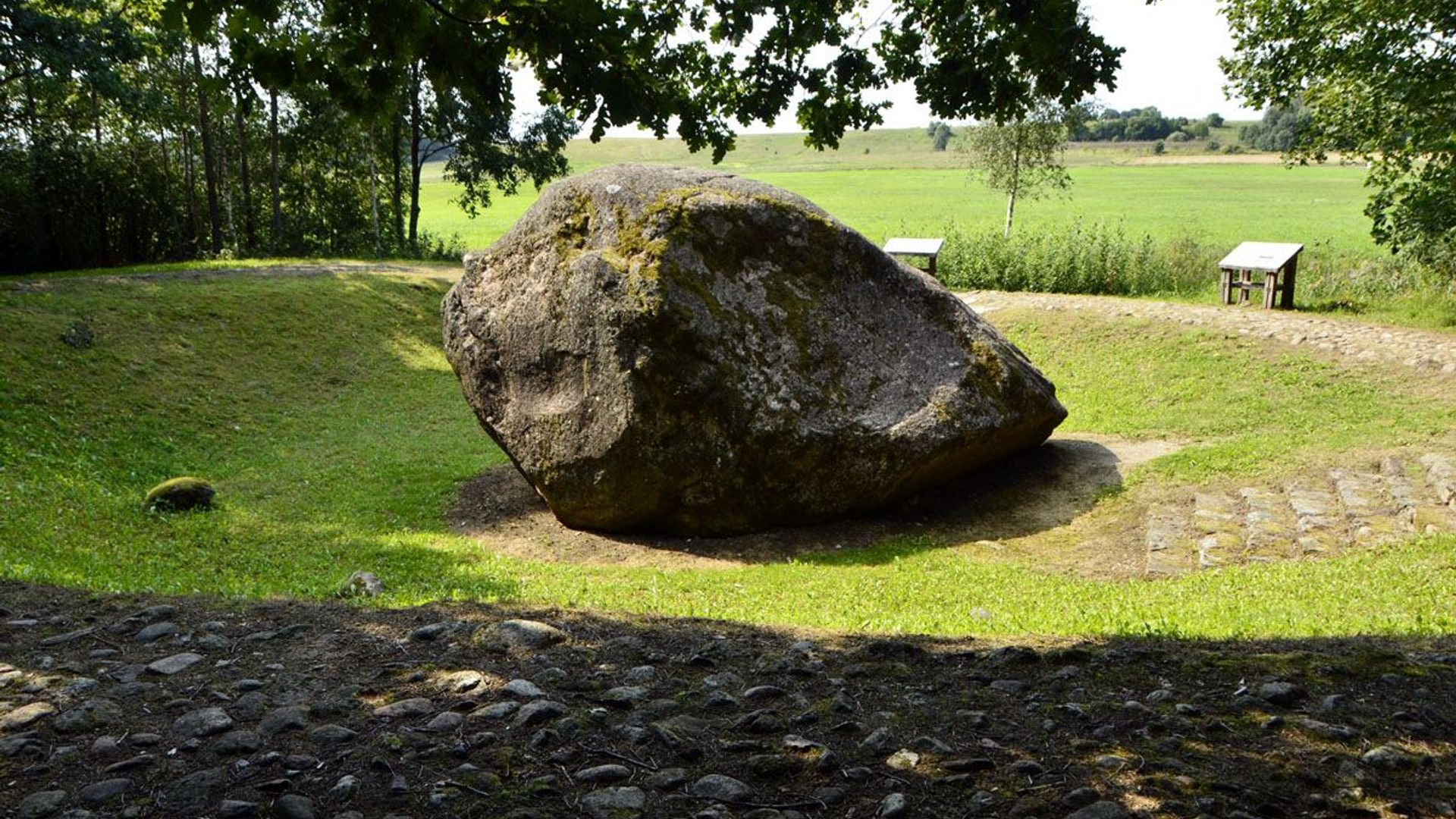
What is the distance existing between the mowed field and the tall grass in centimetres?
286

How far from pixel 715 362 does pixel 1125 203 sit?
5919cm

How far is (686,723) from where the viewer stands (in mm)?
4922

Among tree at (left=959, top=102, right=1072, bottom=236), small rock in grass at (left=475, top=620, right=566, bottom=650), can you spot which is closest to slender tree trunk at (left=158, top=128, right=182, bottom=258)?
tree at (left=959, top=102, right=1072, bottom=236)

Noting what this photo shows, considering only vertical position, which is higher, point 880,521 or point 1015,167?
point 1015,167

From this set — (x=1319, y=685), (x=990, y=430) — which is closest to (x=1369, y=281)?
(x=990, y=430)

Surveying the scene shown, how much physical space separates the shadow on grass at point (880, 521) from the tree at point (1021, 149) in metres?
22.9

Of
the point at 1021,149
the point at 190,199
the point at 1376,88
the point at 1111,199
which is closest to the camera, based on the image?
the point at 1376,88

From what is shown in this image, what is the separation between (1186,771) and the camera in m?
4.33

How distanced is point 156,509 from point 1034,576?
31.6 feet

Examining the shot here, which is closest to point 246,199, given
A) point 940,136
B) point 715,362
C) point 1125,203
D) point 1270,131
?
point 715,362

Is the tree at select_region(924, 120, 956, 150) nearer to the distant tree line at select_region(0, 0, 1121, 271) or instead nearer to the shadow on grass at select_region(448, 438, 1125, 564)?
the distant tree line at select_region(0, 0, 1121, 271)

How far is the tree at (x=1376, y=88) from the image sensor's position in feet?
61.3

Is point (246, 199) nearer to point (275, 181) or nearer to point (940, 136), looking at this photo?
point (275, 181)

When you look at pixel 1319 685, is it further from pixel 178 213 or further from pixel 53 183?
pixel 178 213
